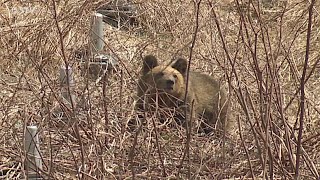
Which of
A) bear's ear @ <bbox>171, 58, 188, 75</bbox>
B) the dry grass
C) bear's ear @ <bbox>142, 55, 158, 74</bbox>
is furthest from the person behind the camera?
bear's ear @ <bbox>171, 58, 188, 75</bbox>

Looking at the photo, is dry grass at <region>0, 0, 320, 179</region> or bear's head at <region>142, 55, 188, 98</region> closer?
dry grass at <region>0, 0, 320, 179</region>

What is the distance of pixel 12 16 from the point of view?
7699 millimetres

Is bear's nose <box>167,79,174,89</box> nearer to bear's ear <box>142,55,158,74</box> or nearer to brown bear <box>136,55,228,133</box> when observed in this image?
brown bear <box>136,55,228,133</box>

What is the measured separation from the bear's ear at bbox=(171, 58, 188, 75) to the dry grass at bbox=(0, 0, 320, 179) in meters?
0.18

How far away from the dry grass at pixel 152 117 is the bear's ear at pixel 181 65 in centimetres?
18

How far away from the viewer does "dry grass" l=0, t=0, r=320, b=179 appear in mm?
3615

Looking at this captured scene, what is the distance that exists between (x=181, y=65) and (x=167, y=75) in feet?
0.51

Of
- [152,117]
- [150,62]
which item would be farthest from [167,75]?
[152,117]

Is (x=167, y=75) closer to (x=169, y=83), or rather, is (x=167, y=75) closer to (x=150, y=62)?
(x=169, y=83)

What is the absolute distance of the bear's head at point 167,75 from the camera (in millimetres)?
5891

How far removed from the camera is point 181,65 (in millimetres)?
6035

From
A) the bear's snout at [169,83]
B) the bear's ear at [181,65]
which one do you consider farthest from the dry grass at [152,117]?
the bear's snout at [169,83]

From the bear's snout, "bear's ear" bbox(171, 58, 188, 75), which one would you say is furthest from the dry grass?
the bear's snout

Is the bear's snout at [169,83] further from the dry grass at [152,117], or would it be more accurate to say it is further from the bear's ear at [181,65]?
the dry grass at [152,117]
